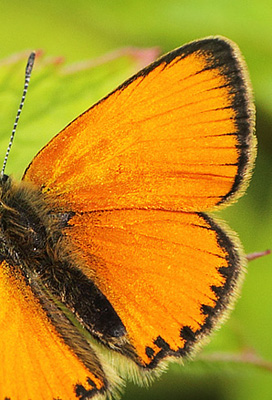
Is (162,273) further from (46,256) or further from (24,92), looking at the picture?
(24,92)

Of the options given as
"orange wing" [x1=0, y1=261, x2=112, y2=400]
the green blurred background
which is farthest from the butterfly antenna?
the green blurred background

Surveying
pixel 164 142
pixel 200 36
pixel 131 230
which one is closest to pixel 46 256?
pixel 131 230

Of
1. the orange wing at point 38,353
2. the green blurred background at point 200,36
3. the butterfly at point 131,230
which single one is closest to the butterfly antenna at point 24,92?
the butterfly at point 131,230

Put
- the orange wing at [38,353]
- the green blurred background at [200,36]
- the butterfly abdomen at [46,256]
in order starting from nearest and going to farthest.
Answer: the orange wing at [38,353], the butterfly abdomen at [46,256], the green blurred background at [200,36]

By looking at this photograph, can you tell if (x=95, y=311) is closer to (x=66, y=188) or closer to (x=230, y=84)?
(x=66, y=188)

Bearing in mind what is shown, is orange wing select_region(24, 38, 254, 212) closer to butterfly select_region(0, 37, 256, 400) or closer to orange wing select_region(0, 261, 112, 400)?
butterfly select_region(0, 37, 256, 400)

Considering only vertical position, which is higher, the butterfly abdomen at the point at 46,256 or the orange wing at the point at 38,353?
the butterfly abdomen at the point at 46,256

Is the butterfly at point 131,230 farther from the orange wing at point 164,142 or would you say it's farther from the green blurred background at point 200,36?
the green blurred background at point 200,36
